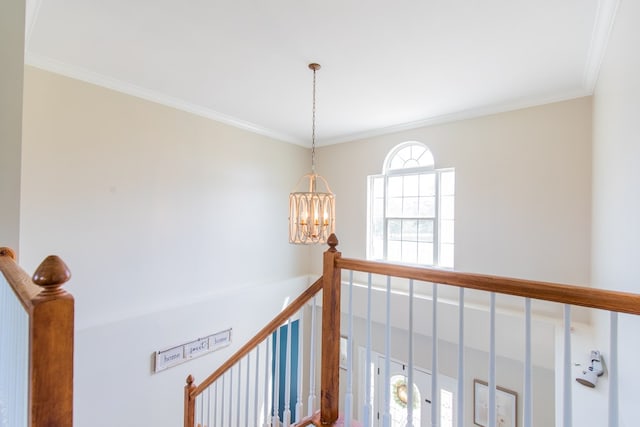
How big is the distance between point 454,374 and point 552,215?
2159 mm

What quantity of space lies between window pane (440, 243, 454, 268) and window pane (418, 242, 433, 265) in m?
0.15

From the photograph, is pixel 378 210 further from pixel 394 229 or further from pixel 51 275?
pixel 51 275

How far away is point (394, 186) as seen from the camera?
453 centimetres

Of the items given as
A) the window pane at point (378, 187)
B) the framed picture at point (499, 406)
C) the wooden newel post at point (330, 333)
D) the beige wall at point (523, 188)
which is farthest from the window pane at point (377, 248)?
the wooden newel post at point (330, 333)

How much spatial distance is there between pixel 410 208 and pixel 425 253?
69 centimetres

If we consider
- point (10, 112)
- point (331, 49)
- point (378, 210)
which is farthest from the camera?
point (378, 210)

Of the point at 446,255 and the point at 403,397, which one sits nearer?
the point at 403,397

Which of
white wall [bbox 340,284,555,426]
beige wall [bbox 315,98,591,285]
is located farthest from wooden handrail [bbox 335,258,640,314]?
beige wall [bbox 315,98,591,285]

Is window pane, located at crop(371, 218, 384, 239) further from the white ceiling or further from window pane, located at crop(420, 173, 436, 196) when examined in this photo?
the white ceiling

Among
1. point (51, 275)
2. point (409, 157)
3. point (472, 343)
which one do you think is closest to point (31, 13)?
point (51, 275)

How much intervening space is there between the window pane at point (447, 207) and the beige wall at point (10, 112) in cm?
415

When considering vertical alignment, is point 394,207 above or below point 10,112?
below

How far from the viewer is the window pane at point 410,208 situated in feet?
14.1

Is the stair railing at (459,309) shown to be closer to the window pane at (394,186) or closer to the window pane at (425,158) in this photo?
the window pane at (425,158)
